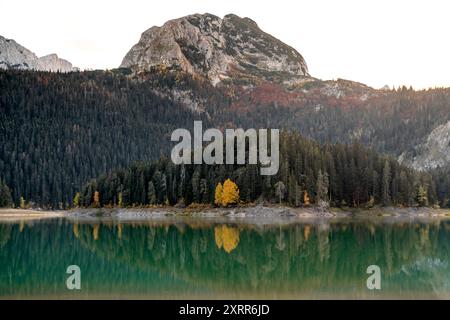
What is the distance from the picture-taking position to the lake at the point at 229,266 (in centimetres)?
2836

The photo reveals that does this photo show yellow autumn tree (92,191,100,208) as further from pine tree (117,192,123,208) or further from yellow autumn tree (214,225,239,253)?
yellow autumn tree (214,225,239,253)

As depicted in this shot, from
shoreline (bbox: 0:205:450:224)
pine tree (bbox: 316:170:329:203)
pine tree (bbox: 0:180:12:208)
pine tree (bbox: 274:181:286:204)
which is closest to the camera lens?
shoreline (bbox: 0:205:450:224)

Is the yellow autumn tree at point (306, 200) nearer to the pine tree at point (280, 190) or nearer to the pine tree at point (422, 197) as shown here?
the pine tree at point (280, 190)

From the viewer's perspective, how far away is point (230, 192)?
110688 millimetres

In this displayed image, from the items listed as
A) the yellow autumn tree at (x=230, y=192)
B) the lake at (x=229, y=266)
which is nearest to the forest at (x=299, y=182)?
the yellow autumn tree at (x=230, y=192)

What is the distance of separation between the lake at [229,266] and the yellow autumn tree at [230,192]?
49.6 metres

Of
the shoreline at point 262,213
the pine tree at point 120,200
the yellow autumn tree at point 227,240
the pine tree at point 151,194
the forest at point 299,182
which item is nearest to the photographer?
the yellow autumn tree at point 227,240

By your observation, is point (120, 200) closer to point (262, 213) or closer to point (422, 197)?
point (262, 213)

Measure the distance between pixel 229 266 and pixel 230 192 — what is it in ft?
238

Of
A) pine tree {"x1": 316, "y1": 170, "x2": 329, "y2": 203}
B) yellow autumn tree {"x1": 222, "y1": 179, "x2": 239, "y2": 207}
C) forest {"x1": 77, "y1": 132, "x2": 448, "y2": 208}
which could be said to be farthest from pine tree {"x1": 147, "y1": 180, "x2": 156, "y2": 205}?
pine tree {"x1": 316, "y1": 170, "x2": 329, "y2": 203}

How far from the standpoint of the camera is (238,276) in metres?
33.9

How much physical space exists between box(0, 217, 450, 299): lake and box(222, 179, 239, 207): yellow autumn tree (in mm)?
49646

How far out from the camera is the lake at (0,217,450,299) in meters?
28.4

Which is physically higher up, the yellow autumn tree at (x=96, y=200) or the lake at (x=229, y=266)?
the lake at (x=229, y=266)
